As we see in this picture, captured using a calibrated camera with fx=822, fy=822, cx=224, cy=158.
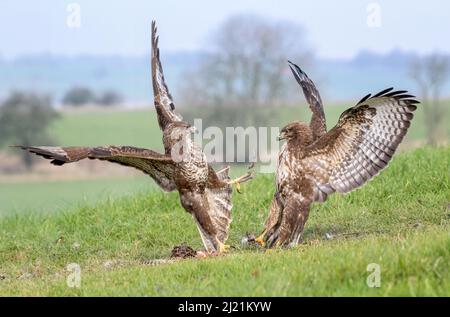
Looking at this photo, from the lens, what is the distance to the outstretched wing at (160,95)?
32.7ft

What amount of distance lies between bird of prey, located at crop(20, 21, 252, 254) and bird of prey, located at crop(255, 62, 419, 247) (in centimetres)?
65

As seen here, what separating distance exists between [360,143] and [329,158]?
0.38 meters

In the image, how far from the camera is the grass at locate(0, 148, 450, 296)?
6816 millimetres

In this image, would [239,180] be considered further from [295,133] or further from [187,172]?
[295,133]

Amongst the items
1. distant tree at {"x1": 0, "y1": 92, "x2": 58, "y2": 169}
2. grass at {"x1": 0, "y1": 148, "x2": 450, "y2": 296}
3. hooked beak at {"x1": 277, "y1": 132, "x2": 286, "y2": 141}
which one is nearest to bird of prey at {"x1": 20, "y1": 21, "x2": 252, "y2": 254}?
grass at {"x1": 0, "y1": 148, "x2": 450, "y2": 296}

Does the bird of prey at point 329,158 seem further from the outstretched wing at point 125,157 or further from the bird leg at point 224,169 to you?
the outstretched wing at point 125,157

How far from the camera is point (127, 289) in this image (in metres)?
7.46

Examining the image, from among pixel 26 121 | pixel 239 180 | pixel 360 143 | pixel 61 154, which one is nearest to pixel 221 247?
pixel 239 180

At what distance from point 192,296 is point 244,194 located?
5561 millimetres

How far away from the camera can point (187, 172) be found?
360 inches

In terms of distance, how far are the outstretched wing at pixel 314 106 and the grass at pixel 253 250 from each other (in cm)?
130

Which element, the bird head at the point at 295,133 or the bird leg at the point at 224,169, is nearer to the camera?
the bird head at the point at 295,133

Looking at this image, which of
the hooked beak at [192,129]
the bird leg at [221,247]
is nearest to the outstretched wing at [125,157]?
the hooked beak at [192,129]
